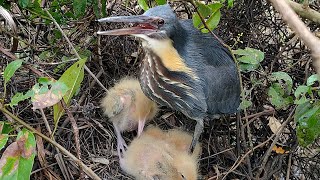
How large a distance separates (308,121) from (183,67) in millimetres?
465

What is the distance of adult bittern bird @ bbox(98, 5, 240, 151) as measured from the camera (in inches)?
61.5

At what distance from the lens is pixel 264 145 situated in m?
1.85

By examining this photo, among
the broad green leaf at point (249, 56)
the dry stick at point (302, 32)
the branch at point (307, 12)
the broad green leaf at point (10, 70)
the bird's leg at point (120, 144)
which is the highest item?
the dry stick at point (302, 32)

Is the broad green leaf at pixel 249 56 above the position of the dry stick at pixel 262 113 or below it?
above

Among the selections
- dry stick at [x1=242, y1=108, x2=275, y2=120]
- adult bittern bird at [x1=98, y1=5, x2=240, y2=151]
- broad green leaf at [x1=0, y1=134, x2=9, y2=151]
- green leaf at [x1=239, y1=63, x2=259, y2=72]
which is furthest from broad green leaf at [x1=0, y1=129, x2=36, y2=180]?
dry stick at [x1=242, y1=108, x2=275, y2=120]

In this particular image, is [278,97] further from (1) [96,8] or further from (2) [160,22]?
(1) [96,8]

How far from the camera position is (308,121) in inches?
58.7

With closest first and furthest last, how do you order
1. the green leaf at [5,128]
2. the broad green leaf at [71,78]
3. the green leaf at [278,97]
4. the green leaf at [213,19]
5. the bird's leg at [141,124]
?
the green leaf at [5,128] < the broad green leaf at [71,78] < the green leaf at [213,19] < the green leaf at [278,97] < the bird's leg at [141,124]

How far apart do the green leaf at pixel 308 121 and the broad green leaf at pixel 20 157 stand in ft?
2.80

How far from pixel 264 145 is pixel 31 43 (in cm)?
103

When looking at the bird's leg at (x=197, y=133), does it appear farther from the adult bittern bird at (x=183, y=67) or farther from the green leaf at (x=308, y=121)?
the green leaf at (x=308, y=121)

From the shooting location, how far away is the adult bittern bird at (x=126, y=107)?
178cm

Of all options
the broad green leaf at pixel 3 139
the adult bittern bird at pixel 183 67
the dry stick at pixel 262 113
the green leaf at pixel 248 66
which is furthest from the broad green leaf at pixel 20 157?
the dry stick at pixel 262 113

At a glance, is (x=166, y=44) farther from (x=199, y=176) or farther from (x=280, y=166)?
(x=280, y=166)
